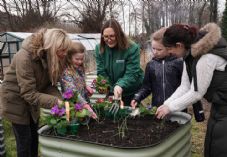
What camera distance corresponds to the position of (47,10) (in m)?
24.0

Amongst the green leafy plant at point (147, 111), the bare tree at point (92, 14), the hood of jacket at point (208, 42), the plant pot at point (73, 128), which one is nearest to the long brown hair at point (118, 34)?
the green leafy plant at point (147, 111)

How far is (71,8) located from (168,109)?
22.3 meters

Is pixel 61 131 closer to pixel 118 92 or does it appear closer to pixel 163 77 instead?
pixel 118 92

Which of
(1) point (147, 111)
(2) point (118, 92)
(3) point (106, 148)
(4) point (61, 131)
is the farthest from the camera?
(2) point (118, 92)

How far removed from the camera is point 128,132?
6.34ft

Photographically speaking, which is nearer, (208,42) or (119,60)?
(208,42)

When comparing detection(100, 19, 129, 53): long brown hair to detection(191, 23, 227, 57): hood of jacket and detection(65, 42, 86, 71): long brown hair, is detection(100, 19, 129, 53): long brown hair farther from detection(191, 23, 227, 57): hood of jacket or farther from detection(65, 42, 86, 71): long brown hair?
detection(191, 23, 227, 57): hood of jacket

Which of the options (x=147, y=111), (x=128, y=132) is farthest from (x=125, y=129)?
(x=147, y=111)

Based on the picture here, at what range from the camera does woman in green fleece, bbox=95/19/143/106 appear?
8.86 feet

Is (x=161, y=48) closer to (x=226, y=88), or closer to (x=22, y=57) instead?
(x=226, y=88)

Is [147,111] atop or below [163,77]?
below

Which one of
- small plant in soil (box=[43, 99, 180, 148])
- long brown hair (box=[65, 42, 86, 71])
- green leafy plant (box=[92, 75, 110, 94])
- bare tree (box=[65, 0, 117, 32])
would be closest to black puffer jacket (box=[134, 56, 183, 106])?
green leafy plant (box=[92, 75, 110, 94])

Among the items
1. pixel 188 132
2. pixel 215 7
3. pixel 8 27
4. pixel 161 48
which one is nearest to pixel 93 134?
pixel 188 132

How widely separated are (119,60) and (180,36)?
0.93 metres
